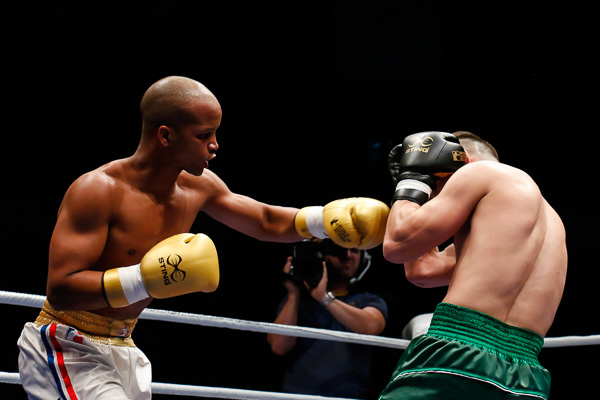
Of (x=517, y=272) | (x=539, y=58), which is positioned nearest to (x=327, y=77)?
(x=539, y=58)

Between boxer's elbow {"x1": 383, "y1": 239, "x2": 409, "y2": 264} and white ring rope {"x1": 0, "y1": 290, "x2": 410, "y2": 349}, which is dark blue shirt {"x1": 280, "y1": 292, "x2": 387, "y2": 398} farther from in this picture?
boxer's elbow {"x1": 383, "y1": 239, "x2": 409, "y2": 264}

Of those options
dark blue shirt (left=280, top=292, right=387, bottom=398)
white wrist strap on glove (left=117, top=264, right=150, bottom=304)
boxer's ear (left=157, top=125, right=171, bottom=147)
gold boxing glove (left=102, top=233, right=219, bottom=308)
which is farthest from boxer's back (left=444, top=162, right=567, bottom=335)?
dark blue shirt (left=280, top=292, right=387, bottom=398)

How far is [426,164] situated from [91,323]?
3.50ft

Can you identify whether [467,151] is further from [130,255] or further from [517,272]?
[130,255]

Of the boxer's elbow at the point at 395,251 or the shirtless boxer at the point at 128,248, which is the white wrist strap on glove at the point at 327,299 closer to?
the shirtless boxer at the point at 128,248

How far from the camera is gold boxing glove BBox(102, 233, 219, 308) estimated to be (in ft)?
5.53

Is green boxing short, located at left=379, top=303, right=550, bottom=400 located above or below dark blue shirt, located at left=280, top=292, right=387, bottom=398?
above

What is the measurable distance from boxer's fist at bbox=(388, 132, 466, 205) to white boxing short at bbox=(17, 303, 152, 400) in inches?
36.6

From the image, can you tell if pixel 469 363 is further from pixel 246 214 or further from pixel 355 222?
pixel 246 214

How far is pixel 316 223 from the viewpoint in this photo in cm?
217

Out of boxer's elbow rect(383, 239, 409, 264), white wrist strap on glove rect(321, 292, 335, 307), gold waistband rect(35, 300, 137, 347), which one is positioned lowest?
white wrist strap on glove rect(321, 292, 335, 307)

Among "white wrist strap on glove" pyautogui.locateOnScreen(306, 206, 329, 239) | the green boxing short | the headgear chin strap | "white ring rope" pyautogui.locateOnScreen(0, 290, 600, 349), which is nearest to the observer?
the green boxing short

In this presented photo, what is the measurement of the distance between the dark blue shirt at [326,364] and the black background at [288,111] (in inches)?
30.7

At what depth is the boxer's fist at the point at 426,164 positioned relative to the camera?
1675mm
